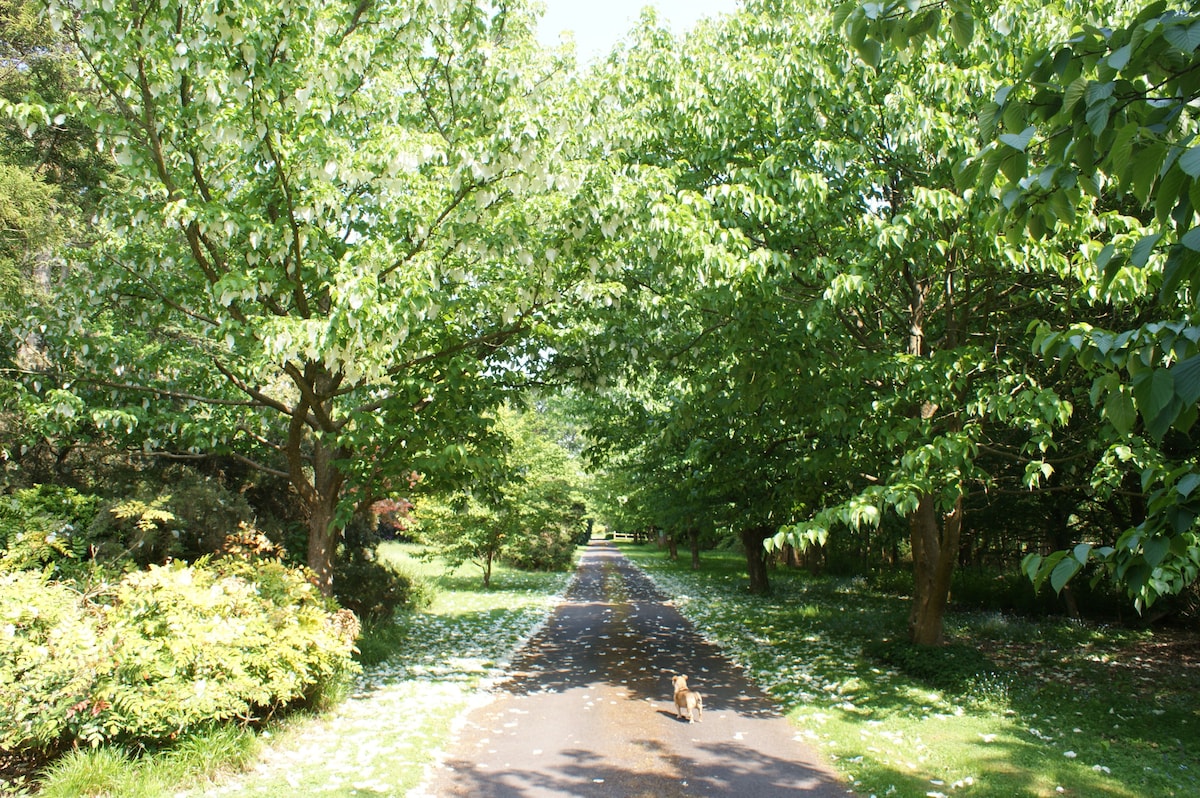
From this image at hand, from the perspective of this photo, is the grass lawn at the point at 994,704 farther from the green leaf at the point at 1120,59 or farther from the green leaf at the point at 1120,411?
the green leaf at the point at 1120,59

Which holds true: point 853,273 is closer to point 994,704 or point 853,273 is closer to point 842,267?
point 842,267

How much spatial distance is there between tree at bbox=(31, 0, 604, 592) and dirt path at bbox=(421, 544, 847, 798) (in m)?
3.18

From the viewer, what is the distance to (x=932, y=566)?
1176cm

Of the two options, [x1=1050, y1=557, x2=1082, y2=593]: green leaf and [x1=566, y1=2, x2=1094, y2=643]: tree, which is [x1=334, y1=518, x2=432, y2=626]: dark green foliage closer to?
[x1=566, y1=2, x2=1094, y2=643]: tree

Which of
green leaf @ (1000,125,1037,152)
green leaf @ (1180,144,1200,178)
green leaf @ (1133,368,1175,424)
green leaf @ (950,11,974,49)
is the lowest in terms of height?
green leaf @ (1133,368,1175,424)

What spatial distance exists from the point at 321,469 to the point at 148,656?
5.71m

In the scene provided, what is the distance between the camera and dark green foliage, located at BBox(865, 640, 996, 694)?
9875 mm

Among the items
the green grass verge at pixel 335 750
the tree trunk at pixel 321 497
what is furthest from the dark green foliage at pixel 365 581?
the tree trunk at pixel 321 497

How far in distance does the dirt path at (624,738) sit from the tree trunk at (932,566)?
306 centimetres

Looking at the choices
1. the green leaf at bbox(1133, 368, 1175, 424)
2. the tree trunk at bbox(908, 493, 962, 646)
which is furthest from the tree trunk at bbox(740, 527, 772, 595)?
the green leaf at bbox(1133, 368, 1175, 424)

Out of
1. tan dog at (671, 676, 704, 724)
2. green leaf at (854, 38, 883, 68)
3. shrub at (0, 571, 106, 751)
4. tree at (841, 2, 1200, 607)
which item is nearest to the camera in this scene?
tree at (841, 2, 1200, 607)

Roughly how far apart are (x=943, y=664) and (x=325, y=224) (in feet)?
32.7

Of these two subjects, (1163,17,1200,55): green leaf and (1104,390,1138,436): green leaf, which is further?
(1104,390,1138,436): green leaf

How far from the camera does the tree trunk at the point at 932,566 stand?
11.5 metres
